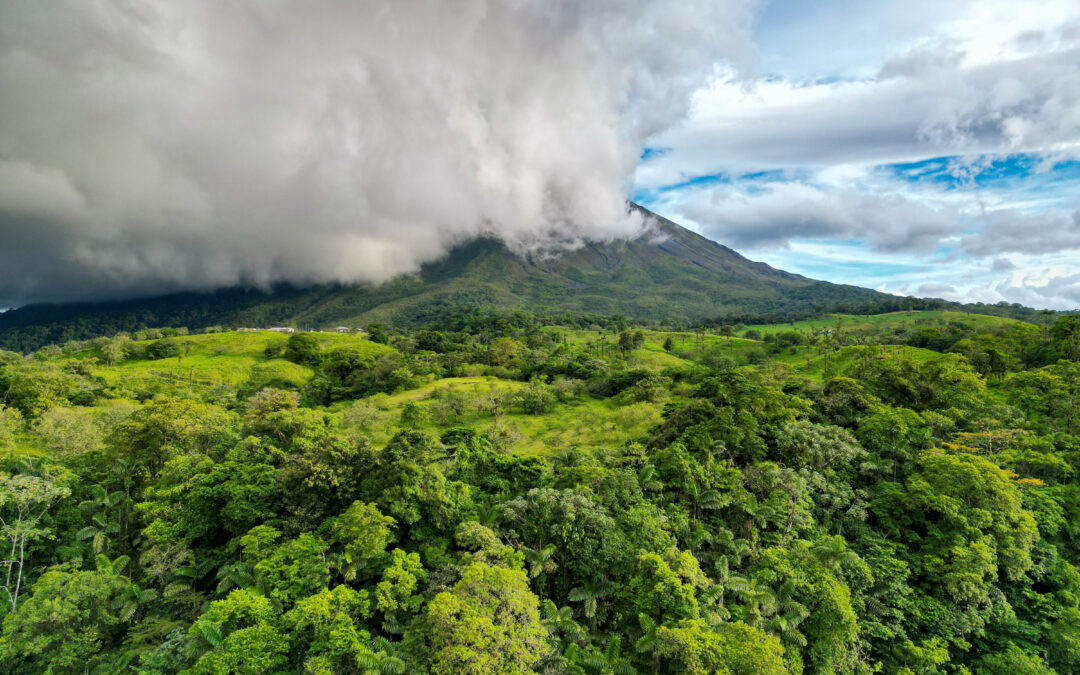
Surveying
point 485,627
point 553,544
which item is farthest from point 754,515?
point 485,627

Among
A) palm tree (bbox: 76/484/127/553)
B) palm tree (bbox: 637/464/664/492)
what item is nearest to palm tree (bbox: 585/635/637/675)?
palm tree (bbox: 637/464/664/492)

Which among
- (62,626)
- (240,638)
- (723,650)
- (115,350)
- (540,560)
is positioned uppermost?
(115,350)

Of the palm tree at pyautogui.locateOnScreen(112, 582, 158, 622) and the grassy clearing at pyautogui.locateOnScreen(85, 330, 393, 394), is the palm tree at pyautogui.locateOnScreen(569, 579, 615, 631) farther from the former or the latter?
the grassy clearing at pyautogui.locateOnScreen(85, 330, 393, 394)

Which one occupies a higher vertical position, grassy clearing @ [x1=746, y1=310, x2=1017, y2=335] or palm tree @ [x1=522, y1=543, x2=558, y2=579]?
grassy clearing @ [x1=746, y1=310, x2=1017, y2=335]

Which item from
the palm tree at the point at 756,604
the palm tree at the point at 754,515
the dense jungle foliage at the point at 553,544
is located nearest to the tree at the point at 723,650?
the dense jungle foliage at the point at 553,544

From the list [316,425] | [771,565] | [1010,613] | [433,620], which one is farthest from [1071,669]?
[316,425]

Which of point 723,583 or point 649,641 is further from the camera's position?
point 723,583

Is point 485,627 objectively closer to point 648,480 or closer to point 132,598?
point 648,480

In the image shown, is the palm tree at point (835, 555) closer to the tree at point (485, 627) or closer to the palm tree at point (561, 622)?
the palm tree at point (561, 622)
